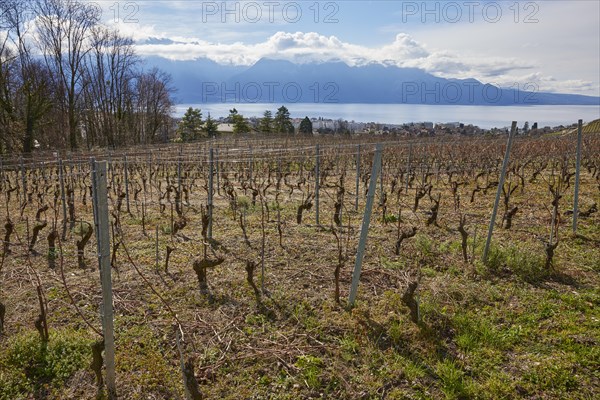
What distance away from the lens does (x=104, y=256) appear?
7.74 feet

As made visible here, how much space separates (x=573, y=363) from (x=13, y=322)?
472 centimetres

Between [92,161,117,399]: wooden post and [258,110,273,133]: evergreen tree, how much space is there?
130 feet

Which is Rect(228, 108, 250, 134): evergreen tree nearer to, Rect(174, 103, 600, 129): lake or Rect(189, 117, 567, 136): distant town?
Rect(189, 117, 567, 136): distant town

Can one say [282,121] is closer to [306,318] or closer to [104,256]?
[306,318]

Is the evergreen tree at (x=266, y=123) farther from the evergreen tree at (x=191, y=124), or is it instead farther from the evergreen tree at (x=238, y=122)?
the evergreen tree at (x=191, y=124)

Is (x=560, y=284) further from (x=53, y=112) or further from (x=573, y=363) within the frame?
(x=53, y=112)

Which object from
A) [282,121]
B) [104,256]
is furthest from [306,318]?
[282,121]

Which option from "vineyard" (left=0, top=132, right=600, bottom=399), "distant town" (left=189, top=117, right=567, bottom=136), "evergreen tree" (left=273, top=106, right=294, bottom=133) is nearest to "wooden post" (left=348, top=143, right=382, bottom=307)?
"vineyard" (left=0, top=132, right=600, bottom=399)

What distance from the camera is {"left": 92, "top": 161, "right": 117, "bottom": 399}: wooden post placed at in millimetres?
2242

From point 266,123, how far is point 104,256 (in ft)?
Answer: 132

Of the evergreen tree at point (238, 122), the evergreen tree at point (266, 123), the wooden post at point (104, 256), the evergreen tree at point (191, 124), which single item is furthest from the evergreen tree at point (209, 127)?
the wooden post at point (104, 256)

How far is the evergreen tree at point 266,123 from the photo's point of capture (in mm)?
41250

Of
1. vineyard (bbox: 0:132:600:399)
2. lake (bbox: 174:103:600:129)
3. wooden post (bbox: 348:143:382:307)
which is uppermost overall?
lake (bbox: 174:103:600:129)

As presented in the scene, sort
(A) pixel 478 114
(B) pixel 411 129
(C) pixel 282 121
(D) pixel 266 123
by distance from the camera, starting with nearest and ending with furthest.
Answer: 1. (C) pixel 282 121
2. (D) pixel 266 123
3. (B) pixel 411 129
4. (A) pixel 478 114
